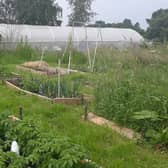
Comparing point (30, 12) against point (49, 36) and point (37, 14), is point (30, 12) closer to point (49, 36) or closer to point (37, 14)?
point (37, 14)

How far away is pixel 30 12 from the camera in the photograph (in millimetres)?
29297

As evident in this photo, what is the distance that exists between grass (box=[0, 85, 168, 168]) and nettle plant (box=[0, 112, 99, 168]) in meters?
0.30

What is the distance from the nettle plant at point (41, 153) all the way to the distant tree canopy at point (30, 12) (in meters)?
26.4

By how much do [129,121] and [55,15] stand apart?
2607 cm

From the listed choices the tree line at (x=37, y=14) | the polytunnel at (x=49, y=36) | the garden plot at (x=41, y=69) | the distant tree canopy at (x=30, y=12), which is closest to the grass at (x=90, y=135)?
the garden plot at (x=41, y=69)

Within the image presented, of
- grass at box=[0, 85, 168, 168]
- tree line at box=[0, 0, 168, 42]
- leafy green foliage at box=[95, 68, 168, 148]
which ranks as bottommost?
grass at box=[0, 85, 168, 168]

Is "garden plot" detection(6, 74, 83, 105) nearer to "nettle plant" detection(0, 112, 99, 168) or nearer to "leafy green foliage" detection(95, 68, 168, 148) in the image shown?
"leafy green foliage" detection(95, 68, 168, 148)

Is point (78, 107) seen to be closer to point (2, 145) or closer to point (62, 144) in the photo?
point (2, 145)

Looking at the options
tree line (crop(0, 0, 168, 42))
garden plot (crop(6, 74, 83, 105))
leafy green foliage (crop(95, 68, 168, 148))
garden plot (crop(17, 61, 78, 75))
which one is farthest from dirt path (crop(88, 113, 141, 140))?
tree line (crop(0, 0, 168, 42))

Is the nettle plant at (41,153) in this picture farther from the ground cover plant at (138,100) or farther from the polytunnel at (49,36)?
the polytunnel at (49,36)

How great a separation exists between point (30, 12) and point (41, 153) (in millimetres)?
26895

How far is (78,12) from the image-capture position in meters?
33.8

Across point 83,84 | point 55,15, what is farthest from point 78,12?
point 83,84

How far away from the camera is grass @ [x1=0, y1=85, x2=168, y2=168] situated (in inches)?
172
